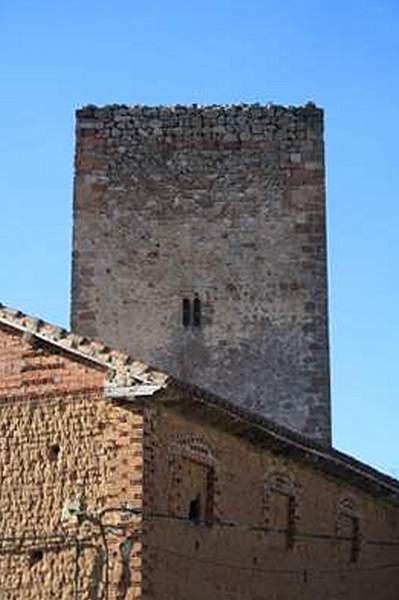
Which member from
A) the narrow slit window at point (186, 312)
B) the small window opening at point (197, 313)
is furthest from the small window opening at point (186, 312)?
the small window opening at point (197, 313)

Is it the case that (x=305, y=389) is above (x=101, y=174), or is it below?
below

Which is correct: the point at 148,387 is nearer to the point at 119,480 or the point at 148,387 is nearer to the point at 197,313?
the point at 119,480

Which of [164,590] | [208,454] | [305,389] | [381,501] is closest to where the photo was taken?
[164,590]

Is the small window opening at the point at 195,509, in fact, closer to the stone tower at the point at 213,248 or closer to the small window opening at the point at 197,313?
the stone tower at the point at 213,248

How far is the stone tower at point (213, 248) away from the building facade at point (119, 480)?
793 centimetres

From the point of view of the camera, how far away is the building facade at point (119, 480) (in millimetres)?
16375

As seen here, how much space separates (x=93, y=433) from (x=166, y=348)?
10674 millimetres

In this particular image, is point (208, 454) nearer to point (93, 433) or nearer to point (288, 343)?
point (93, 433)

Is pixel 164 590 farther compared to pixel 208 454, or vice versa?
pixel 208 454

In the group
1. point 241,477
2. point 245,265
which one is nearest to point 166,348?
point 245,265

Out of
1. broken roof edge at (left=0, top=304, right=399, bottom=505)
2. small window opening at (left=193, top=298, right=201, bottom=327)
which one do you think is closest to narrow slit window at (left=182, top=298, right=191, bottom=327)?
small window opening at (left=193, top=298, right=201, bottom=327)

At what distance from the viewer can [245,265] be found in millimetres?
27906

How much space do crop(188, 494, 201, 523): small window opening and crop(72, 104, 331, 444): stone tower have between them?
911 cm

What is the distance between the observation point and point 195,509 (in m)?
17.7
